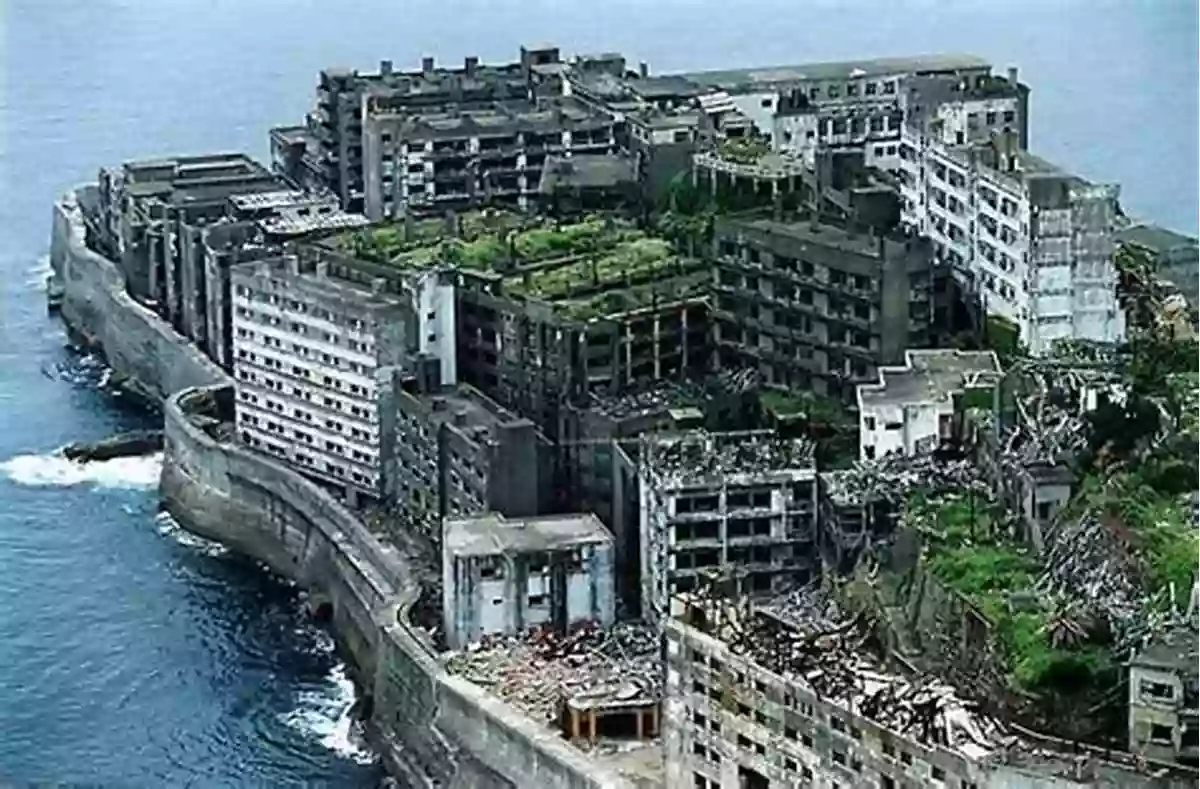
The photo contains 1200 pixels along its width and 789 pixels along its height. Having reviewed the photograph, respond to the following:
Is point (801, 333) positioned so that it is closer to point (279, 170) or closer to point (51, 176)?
point (279, 170)

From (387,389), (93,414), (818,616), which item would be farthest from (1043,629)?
(93,414)

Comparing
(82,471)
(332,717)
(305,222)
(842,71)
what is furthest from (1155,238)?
(82,471)

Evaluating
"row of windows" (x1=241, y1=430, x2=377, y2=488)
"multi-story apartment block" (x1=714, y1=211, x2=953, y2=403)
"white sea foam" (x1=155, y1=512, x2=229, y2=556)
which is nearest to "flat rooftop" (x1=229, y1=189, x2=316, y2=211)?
"row of windows" (x1=241, y1=430, x2=377, y2=488)

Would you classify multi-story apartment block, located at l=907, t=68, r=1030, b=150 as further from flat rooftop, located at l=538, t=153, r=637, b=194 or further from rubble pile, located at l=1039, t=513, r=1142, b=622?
rubble pile, located at l=1039, t=513, r=1142, b=622

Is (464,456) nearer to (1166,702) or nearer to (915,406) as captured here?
(915,406)

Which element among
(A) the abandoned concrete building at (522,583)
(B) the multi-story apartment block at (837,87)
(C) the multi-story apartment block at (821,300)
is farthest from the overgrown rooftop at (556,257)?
(B) the multi-story apartment block at (837,87)
